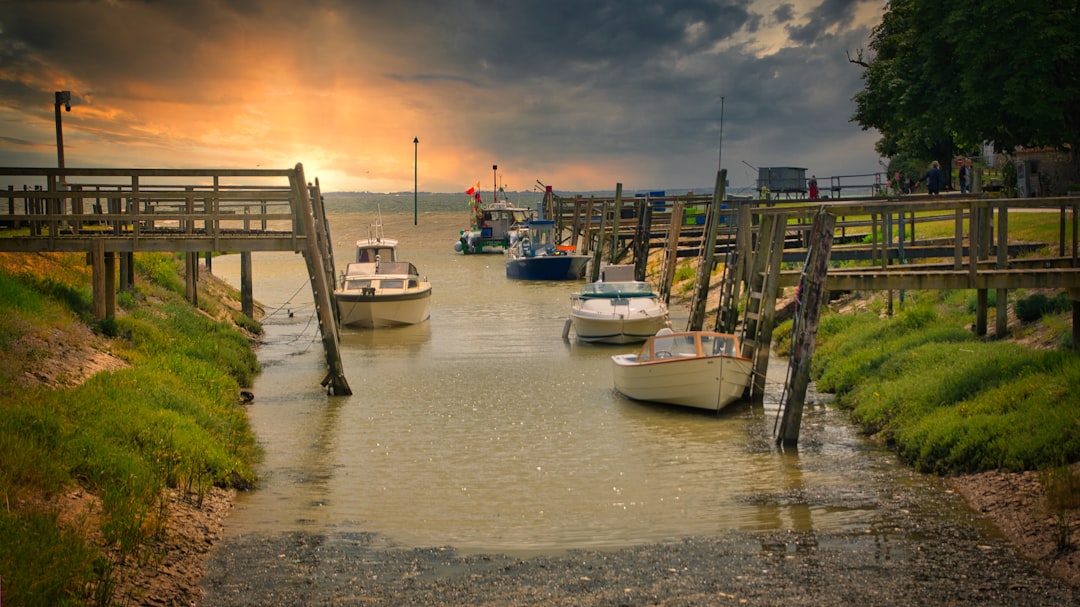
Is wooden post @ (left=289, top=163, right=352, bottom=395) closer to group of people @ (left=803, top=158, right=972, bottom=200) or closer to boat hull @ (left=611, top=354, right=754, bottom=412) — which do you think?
boat hull @ (left=611, top=354, right=754, bottom=412)

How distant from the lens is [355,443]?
693 inches

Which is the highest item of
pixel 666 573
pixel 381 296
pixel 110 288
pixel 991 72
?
pixel 991 72

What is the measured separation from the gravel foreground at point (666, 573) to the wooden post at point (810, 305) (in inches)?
169

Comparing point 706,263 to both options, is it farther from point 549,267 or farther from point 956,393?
point 549,267

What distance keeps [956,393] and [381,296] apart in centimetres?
2067

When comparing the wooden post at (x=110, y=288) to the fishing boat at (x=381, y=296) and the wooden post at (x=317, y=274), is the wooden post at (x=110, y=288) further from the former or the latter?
the fishing boat at (x=381, y=296)

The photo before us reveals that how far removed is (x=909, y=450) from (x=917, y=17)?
29.1m

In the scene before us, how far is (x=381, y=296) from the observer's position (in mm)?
33406

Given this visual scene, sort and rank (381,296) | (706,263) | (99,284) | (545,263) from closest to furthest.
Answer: (99,284)
(706,263)
(381,296)
(545,263)

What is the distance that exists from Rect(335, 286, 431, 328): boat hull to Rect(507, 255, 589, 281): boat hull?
19.4 m

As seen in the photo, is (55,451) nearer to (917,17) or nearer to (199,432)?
(199,432)

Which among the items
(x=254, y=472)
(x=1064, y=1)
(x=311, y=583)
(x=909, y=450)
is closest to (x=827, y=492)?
(x=909, y=450)

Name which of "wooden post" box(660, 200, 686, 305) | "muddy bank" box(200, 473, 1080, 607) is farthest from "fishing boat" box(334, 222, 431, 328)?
"muddy bank" box(200, 473, 1080, 607)

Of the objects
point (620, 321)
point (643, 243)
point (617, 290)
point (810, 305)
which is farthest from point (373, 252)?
point (810, 305)
